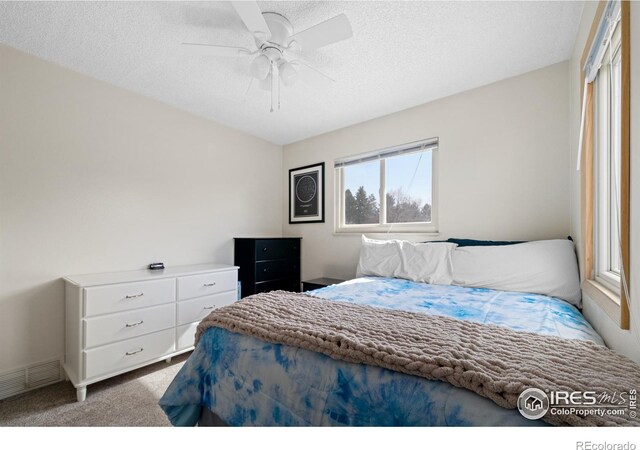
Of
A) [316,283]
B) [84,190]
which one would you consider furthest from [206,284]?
[84,190]

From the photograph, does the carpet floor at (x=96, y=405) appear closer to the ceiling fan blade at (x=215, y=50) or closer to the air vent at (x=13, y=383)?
the air vent at (x=13, y=383)

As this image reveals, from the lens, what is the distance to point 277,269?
3309 millimetres

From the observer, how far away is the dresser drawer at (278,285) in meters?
3.08

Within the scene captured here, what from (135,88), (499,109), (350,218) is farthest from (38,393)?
(499,109)

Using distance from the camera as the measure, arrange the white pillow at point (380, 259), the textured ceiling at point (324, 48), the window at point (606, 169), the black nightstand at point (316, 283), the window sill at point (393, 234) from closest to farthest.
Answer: the window at point (606, 169) → the textured ceiling at point (324, 48) → the white pillow at point (380, 259) → the window sill at point (393, 234) → the black nightstand at point (316, 283)

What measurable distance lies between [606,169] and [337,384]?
165 centimetres

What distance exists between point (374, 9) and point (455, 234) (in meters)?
1.85

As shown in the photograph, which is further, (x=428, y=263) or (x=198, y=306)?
(x=198, y=306)

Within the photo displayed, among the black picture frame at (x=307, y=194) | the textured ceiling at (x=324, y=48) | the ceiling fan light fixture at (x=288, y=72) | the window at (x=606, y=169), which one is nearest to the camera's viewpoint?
the window at (x=606, y=169)

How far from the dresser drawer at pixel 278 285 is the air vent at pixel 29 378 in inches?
64.3

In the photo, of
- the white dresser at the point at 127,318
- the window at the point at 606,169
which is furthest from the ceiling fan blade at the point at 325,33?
the white dresser at the point at 127,318

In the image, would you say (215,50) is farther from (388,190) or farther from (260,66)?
(388,190)

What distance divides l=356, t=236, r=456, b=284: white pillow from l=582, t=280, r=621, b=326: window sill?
2.56 ft
